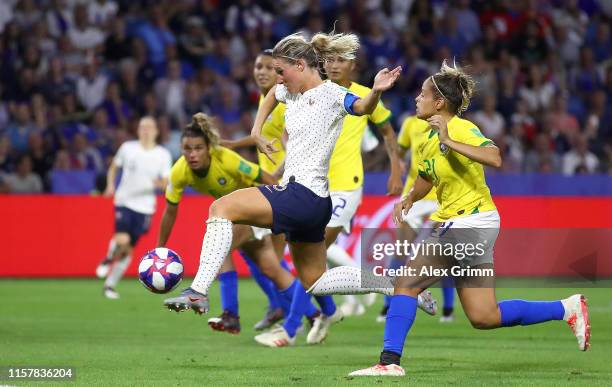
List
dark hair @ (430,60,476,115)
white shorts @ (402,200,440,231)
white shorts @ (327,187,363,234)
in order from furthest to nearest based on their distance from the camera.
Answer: white shorts @ (402,200,440,231) < white shorts @ (327,187,363,234) < dark hair @ (430,60,476,115)

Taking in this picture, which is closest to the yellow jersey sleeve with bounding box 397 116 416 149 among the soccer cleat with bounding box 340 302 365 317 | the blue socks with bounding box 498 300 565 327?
the soccer cleat with bounding box 340 302 365 317

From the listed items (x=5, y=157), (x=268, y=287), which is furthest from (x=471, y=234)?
(x=5, y=157)

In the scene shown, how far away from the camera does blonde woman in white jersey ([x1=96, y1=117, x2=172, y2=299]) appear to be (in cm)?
1512

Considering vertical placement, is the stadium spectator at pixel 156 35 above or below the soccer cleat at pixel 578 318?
above

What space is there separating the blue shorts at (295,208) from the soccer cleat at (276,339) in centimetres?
209

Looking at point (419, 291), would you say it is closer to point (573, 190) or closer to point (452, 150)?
point (452, 150)

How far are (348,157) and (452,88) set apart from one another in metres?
2.88

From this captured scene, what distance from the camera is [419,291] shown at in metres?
7.28

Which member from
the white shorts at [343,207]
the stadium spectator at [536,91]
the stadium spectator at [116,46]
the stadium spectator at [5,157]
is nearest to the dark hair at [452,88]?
the white shorts at [343,207]

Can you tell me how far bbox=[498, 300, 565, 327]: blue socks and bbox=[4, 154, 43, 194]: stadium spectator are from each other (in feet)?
33.8

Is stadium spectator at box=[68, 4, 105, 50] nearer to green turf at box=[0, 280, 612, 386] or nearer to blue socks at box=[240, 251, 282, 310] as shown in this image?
green turf at box=[0, 280, 612, 386]

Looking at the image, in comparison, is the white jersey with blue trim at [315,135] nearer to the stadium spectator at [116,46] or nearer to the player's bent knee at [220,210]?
the player's bent knee at [220,210]

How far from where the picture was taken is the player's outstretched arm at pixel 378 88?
6.75 metres

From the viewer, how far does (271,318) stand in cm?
1042
